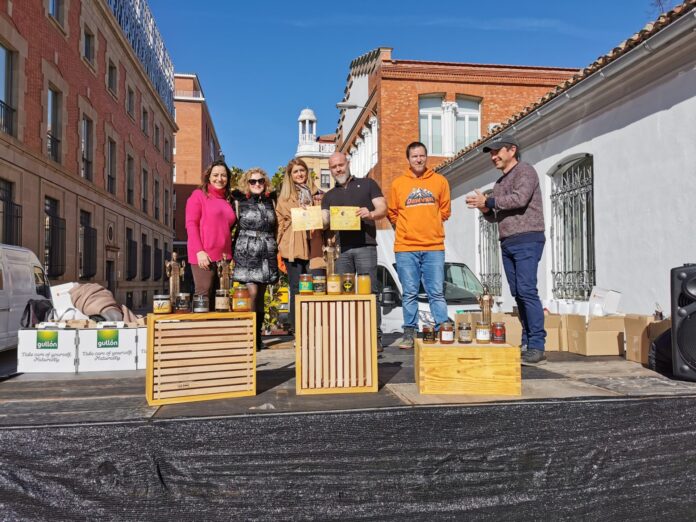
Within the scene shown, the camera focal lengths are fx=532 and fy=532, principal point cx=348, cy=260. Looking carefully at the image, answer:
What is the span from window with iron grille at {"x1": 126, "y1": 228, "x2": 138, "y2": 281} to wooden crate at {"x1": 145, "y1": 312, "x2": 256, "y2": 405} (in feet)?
77.9

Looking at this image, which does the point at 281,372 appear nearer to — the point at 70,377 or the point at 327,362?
the point at 327,362

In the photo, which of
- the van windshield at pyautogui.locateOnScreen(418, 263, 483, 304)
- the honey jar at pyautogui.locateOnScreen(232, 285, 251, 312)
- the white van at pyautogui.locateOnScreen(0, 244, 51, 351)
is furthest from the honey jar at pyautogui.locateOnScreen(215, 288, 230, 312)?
the white van at pyautogui.locateOnScreen(0, 244, 51, 351)

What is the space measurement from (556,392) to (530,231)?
5.88 ft

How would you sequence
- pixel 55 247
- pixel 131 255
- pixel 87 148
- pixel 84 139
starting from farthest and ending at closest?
pixel 131 255 → pixel 87 148 → pixel 84 139 → pixel 55 247

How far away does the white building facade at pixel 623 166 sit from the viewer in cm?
632

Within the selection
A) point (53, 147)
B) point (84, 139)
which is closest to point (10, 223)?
point (53, 147)

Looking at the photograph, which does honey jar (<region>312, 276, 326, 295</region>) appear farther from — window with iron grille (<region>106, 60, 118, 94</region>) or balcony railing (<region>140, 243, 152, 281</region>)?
balcony railing (<region>140, 243, 152, 281</region>)

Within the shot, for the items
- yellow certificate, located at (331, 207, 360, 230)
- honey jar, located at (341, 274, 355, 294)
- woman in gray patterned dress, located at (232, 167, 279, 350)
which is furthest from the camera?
woman in gray patterned dress, located at (232, 167, 279, 350)

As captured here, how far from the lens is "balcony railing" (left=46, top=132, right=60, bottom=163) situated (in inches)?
630

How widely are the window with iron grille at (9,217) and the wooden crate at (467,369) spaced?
12573 mm

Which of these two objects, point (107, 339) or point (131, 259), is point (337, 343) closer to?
point (107, 339)

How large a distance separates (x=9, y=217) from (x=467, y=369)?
43.5 feet

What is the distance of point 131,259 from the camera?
25891 mm

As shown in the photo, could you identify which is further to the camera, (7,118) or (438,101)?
(438,101)
